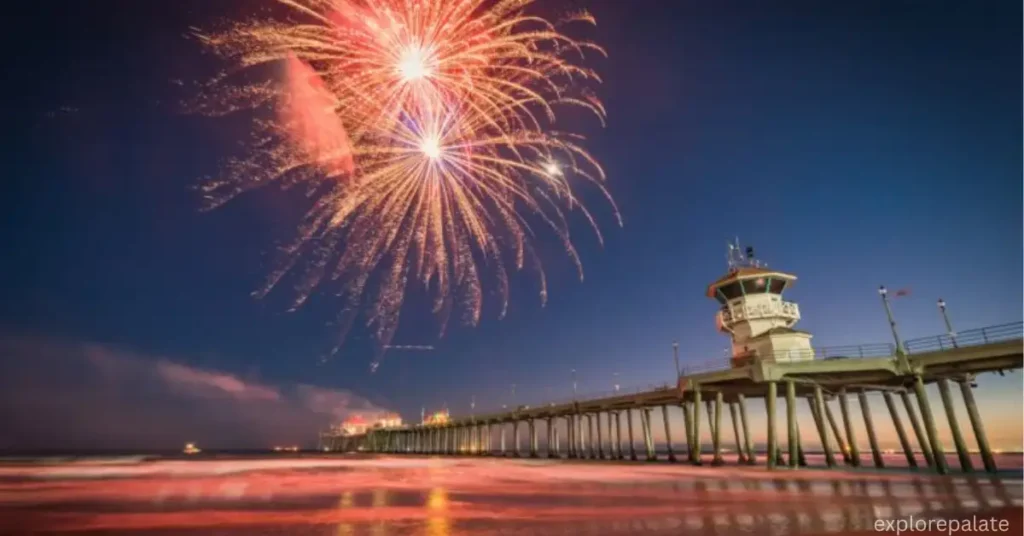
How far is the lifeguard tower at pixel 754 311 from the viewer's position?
122ft

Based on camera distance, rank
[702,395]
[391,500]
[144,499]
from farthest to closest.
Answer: [702,395] < [144,499] < [391,500]

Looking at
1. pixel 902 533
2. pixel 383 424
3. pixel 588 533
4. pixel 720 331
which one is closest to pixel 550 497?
pixel 588 533

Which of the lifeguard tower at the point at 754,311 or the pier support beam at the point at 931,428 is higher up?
the lifeguard tower at the point at 754,311

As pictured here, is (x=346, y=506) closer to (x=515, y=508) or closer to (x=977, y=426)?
(x=515, y=508)

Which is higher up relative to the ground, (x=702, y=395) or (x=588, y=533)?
(x=702, y=395)

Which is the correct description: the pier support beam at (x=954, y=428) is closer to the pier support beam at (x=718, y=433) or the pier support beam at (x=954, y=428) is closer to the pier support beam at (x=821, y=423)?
the pier support beam at (x=821, y=423)

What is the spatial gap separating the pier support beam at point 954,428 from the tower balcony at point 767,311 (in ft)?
35.6

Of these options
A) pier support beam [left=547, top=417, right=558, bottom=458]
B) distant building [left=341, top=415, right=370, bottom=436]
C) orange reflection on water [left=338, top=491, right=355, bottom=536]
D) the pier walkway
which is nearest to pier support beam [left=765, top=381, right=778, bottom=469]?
the pier walkway

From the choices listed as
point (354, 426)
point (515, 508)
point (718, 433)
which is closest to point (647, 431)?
point (718, 433)

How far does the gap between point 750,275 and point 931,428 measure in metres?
15.4

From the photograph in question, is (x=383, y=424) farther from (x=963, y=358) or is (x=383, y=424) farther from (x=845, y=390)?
(x=963, y=358)

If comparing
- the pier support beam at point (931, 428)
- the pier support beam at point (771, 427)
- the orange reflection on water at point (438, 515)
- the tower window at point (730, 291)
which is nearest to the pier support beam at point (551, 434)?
the tower window at point (730, 291)

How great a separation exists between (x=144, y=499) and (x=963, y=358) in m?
37.4

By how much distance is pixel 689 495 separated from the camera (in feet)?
54.5
